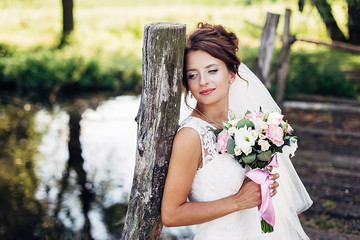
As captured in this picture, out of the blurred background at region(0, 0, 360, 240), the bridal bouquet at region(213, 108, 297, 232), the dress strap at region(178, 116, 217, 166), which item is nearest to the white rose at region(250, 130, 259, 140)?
the bridal bouquet at region(213, 108, 297, 232)

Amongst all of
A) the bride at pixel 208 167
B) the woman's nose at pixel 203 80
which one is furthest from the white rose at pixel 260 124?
the woman's nose at pixel 203 80

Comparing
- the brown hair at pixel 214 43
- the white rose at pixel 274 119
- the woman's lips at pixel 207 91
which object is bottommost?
the white rose at pixel 274 119

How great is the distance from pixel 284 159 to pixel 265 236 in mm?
553

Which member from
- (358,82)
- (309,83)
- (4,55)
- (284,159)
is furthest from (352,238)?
(4,55)

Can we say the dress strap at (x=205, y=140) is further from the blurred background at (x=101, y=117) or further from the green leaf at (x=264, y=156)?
the blurred background at (x=101, y=117)

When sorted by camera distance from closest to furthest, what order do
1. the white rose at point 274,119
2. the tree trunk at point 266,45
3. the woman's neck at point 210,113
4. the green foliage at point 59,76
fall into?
the white rose at point 274,119
the woman's neck at point 210,113
the tree trunk at point 266,45
the green foliage at point 59,76

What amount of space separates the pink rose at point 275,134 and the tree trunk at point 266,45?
3.85 meters

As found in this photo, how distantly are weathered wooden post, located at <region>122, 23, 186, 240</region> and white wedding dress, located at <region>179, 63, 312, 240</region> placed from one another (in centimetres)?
14

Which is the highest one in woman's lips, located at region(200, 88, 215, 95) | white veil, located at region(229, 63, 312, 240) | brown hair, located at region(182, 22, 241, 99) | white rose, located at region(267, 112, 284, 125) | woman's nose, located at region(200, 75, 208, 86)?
brown hair, located at region(182, 22, 241, 99)

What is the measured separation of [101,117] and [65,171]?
2.49 metres

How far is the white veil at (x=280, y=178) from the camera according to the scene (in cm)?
286

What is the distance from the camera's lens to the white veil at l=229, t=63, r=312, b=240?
9.37ft

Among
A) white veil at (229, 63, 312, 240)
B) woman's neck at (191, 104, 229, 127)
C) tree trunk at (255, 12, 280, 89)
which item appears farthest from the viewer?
tree trunk at (255, 12, 280, 89)

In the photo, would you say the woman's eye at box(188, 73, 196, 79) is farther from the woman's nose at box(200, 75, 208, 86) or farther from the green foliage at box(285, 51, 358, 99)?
the green foliage at box(285, 51, 358, 99)
